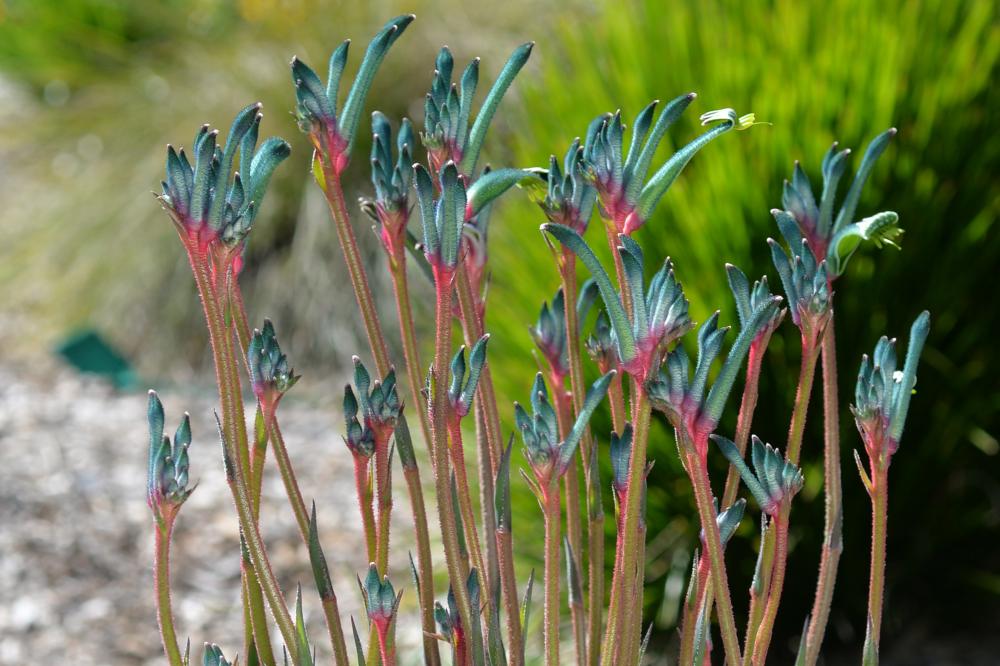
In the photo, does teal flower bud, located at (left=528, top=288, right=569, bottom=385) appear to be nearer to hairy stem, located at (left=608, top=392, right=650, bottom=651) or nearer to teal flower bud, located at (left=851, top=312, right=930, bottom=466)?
hairy stem, located at (left=608, top=392, right=650, bottom=651)

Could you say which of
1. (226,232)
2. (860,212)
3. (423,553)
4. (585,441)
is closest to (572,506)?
(585,441)

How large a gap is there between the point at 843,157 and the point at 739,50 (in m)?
1.51

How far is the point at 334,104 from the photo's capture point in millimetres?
918

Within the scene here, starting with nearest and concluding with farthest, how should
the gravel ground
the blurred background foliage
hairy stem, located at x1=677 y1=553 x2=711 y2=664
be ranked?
hairy stem, located at x1=677 y1=553 x2=711 y2=664
the blurred background foliage
the gravel ground

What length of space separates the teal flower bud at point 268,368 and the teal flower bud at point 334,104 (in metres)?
0.14

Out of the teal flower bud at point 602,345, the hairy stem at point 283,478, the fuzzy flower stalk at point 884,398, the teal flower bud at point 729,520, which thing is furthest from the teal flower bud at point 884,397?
the hairy stem at point 283,478

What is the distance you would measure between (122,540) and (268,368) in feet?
8.12

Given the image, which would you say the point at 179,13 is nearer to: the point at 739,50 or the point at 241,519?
the point at 739,50

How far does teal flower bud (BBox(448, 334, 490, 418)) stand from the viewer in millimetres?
870

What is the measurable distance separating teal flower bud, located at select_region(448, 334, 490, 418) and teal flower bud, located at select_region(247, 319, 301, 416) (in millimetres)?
119

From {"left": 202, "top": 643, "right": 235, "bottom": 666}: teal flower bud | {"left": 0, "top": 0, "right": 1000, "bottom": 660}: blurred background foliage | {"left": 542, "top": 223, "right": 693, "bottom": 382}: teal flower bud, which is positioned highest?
{"left": 0, "top": 0, "right": 1000, "bottom": 660}: blurred background foliage

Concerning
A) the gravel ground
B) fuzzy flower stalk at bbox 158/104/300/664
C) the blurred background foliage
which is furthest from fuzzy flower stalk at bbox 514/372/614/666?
the gravel ground

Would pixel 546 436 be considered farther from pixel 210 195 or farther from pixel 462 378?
pixel 210 195

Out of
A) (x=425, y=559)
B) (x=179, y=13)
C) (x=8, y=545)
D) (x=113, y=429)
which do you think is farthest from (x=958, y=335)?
(x=179, y=13)
